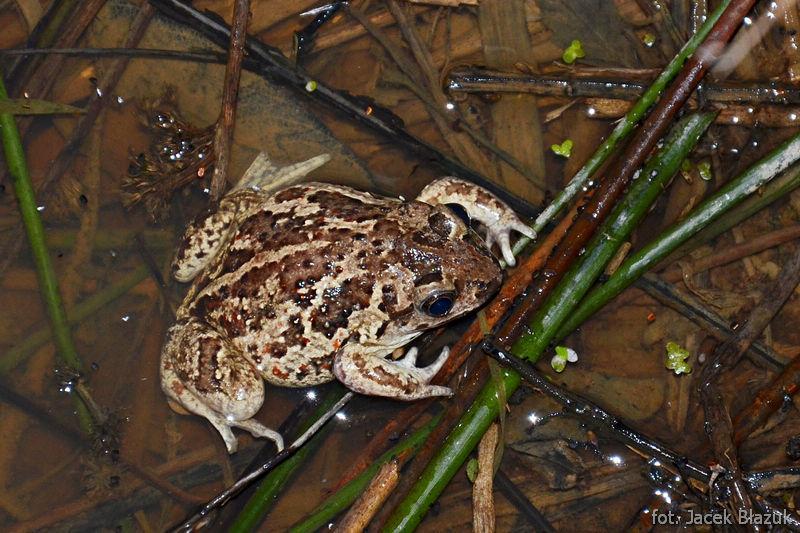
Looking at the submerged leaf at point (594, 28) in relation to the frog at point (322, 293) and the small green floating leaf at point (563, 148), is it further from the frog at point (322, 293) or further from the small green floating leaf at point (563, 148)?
the frog at point (322, 293)

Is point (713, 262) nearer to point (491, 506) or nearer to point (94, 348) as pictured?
point (491, 506)

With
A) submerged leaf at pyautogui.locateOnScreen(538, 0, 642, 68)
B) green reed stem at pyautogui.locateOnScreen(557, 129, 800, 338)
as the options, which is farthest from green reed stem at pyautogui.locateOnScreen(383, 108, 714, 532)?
submerged leaf at pyautogui.locateOnScreen(538, 0, 642, 68)

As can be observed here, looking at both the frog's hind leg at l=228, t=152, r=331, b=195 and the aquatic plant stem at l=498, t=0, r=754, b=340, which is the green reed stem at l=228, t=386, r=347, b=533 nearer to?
the aquatic plant stem at l=498, t=0, r=754, b=340

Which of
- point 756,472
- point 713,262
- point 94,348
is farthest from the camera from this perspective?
point 94,348

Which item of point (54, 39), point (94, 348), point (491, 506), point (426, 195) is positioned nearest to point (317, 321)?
point (426, 195)

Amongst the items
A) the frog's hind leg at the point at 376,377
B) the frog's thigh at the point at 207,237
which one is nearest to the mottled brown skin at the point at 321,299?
the frog's hind leg at the point at 376,377

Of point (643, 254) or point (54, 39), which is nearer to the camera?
point (643, 254)

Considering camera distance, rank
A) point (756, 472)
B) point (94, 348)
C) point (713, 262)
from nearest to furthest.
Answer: point (756, 472) < point (713, 262) < point (94, 348)

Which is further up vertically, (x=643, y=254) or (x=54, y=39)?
(x=54, y=39)
